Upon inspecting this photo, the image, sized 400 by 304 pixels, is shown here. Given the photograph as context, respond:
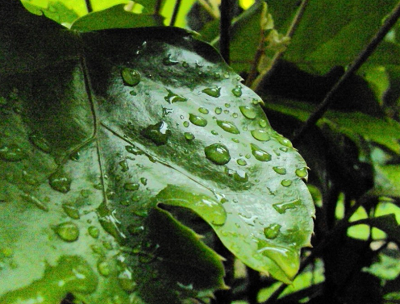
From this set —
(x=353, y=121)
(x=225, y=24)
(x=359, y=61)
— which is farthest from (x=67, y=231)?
(x=353, y=121)

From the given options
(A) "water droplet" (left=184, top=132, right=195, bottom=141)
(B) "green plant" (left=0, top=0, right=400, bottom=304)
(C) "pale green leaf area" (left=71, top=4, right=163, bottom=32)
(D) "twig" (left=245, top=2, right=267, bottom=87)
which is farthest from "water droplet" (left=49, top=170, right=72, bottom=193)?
(D) "twig" (left=245, top=2, right=267, bottom=87)

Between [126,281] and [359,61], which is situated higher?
[359,61]

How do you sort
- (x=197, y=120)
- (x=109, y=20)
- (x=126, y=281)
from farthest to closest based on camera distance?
(x=109, y=20)
(x=197, y=120)
(x=126, y=281)

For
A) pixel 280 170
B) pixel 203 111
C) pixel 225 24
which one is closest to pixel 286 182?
pixel 280 170

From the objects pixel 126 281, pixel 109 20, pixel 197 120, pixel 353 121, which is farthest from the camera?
pixel 353 121

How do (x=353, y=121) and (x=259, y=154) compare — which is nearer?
(x=259, y=154)

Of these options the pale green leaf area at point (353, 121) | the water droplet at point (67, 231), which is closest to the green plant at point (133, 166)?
the water droplet at point (67, 231)

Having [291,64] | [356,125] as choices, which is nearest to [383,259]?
[356,125]

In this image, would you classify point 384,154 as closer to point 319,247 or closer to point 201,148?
point 319,247

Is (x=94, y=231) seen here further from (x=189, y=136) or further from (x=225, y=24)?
(x=225, y=24)
